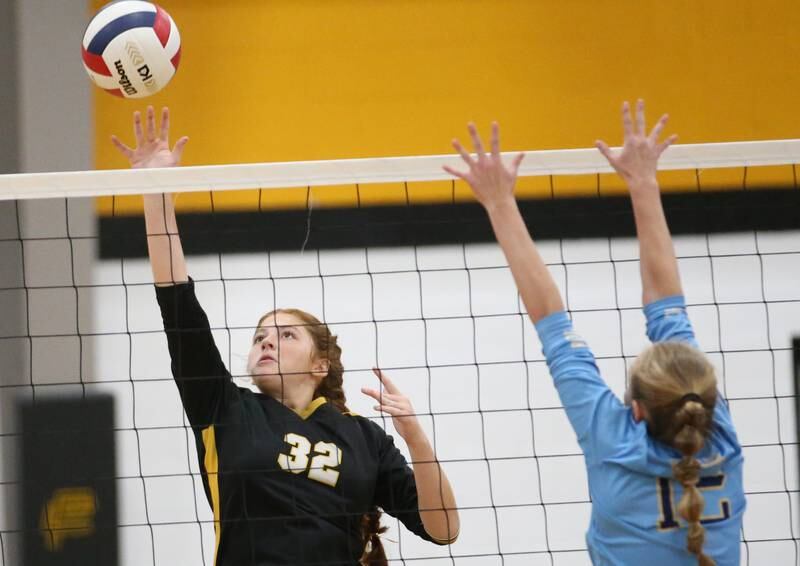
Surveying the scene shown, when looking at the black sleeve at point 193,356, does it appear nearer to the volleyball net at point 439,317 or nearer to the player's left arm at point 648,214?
the player's left arm at point 648,214

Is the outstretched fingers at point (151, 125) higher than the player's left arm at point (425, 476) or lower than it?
higher

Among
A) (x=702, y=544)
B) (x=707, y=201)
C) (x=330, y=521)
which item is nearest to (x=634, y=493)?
(x=702, y=544)

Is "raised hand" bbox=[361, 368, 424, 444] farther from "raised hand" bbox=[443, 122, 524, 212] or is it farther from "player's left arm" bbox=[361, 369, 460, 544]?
"raised hand" bbox=[443, 122, 524, 212]

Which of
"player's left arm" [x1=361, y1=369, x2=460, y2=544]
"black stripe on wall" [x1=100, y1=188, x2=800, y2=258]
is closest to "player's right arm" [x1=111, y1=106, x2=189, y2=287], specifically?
"player's left arm" [x1=361, y1=369, x2=460, y2=544]

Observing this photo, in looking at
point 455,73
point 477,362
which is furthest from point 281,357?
point 455,73

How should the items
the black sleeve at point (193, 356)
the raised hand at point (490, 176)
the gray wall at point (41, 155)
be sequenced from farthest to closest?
the gray wall at point (41, 155) → the black sleeve at point (193, 356) → the raised hand at point (490, 176)

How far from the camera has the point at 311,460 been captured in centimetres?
287

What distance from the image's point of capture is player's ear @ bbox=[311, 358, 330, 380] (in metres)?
3.13

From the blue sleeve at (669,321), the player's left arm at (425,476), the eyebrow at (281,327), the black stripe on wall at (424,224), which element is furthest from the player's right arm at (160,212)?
the black stripe on wall at (424,224)

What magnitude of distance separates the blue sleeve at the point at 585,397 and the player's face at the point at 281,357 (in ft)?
3.63

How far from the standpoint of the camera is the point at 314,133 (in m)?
5.45

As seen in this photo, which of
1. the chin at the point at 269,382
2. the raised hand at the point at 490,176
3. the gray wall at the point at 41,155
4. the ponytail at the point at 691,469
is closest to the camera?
the ponytail at the point at 691,469

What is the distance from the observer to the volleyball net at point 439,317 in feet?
16.5

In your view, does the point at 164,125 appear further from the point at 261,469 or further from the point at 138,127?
the point at 261,469
